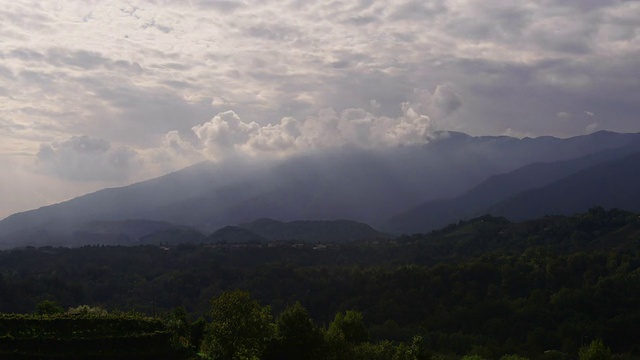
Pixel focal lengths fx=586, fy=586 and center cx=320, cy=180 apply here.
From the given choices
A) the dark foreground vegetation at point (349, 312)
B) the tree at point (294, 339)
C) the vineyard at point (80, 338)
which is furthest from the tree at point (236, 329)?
the vineyard at point (80, 338)

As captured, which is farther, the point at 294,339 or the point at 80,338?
the point at 294,339

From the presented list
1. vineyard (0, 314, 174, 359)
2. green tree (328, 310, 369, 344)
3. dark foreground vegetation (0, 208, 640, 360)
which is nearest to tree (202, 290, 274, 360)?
dark foreground vegetation (0, 208, 640, 360)

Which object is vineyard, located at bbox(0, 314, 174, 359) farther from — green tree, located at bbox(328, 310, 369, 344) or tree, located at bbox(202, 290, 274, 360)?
green tree, located at bbox(328, 310, 369, 344)

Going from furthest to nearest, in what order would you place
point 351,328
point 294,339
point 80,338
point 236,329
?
point 351,328, point 294,339, point 80,338, point 236,329

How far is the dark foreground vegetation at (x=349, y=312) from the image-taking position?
53.9m

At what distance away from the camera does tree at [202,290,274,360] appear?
52.6 metres

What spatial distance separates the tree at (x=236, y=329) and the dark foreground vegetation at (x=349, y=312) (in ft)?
0.32

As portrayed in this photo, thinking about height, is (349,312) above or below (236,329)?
below

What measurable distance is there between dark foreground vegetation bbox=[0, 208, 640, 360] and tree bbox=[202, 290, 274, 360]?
0.10 metres

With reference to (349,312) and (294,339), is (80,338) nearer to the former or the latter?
(294,339)

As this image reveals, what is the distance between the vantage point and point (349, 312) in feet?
270

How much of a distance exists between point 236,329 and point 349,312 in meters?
32.3

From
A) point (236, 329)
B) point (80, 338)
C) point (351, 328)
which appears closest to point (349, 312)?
point (351, 328)

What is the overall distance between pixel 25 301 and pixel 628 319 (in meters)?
143
